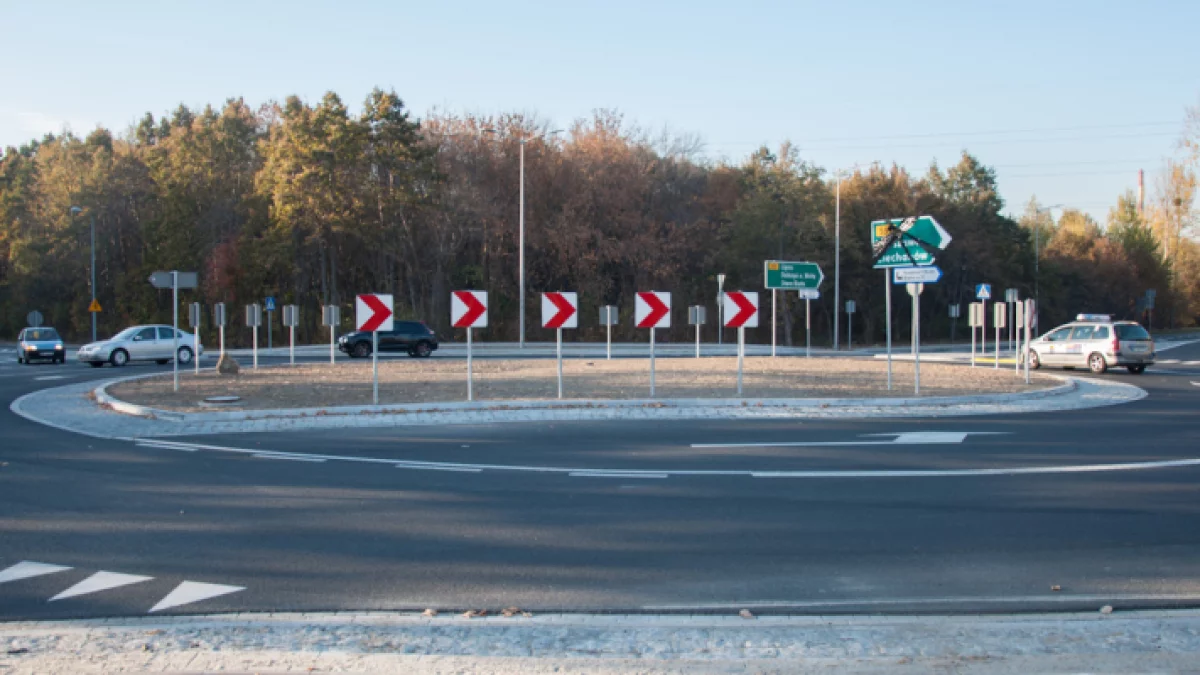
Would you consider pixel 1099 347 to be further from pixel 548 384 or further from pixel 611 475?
pixel 611 475

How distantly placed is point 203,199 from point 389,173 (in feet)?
50.4

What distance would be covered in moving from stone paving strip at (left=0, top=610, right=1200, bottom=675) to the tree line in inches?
1724

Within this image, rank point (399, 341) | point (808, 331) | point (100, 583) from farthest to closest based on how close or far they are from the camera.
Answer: point (808, 331) < point (399, 341) < point (100, 583)

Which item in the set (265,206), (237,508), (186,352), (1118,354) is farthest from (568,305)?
(265,206)

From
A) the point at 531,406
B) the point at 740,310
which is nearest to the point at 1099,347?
the point at 740,310

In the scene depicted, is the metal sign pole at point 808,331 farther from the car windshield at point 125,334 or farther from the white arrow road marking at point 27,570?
the white arrow road marking at point 27,570

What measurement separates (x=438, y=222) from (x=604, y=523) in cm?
4669

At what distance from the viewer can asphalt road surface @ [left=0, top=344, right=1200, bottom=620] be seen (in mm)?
6129

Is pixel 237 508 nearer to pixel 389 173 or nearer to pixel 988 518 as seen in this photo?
pixel 988 518

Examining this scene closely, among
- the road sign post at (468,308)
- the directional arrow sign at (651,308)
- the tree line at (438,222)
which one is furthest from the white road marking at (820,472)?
the tree line at (438,222)

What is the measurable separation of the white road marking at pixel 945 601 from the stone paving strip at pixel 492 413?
34.0 feet

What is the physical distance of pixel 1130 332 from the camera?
94.6 feet

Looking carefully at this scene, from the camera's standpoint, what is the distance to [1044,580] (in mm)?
6363

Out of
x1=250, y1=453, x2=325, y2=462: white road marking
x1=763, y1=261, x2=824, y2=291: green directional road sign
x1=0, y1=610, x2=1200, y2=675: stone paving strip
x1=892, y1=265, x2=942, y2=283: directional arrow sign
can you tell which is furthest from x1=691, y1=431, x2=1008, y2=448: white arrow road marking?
x1=763, y1=261, x2=824, y2=291: green directional road sign
